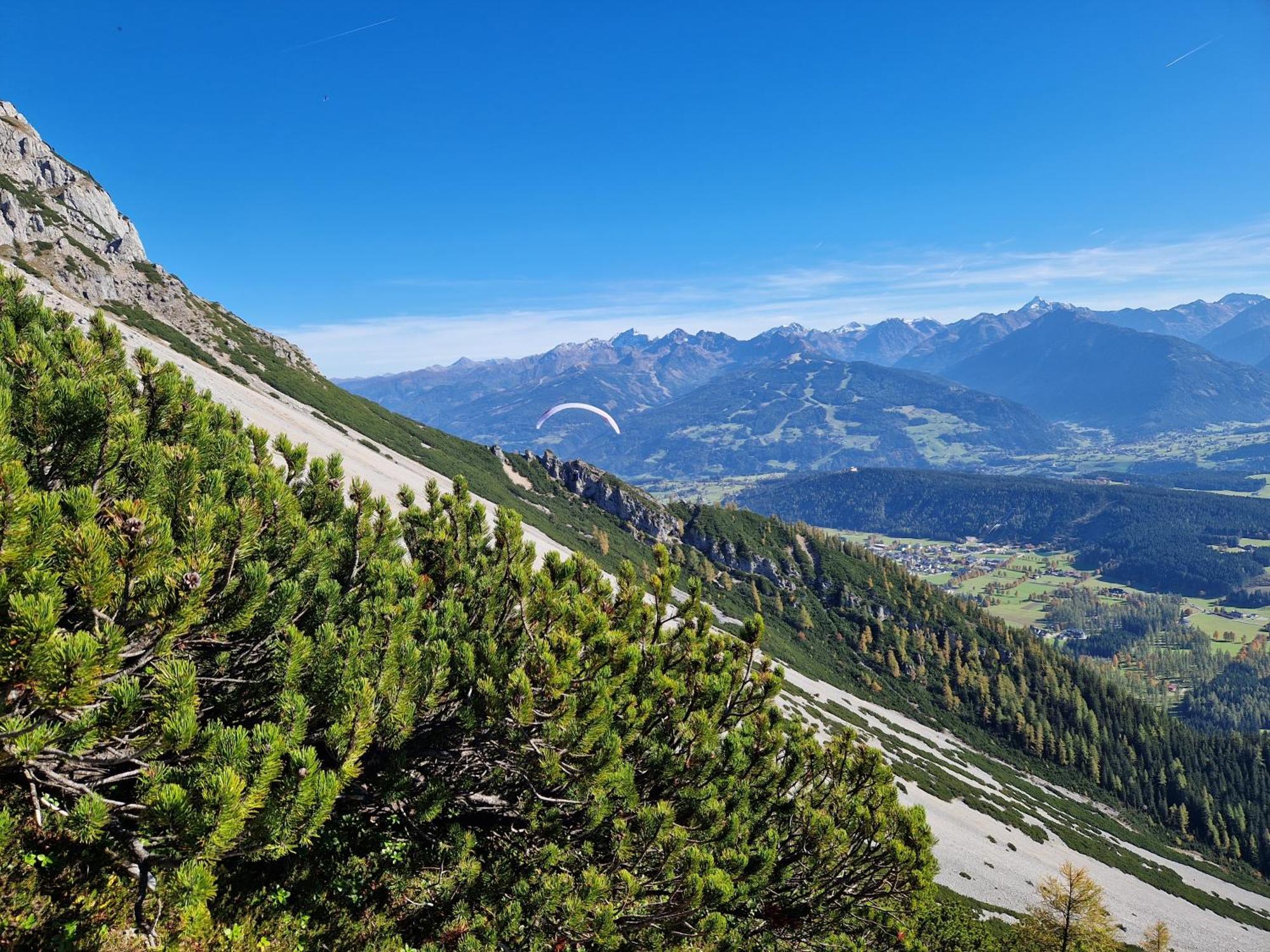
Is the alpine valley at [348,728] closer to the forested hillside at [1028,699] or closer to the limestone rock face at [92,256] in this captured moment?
the forested hillside at [1028,699]

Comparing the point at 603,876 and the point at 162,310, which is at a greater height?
the point at 162,310

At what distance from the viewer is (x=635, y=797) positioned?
30.2ft

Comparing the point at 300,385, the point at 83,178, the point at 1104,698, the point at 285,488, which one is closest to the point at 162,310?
the point at 300,385

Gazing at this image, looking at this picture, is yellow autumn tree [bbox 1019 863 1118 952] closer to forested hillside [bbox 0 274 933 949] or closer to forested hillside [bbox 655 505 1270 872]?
forested hillside [bbox 0 274 933 949]

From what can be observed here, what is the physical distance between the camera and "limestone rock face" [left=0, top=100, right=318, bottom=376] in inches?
4840

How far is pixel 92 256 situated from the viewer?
442ft

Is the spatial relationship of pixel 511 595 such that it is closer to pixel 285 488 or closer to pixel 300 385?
pixel 285 488

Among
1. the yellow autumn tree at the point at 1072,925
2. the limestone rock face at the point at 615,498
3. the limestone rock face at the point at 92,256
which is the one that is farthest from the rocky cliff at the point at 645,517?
the yellow autumn tree at the point at 1072,925

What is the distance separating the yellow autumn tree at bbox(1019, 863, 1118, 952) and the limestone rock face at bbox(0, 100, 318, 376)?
151 meters

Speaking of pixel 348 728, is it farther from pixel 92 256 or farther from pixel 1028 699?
pixel 1028 699

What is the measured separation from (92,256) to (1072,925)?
19731 centimetres

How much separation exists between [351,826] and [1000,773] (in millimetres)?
143370

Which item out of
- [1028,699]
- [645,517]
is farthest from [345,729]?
[1028,699]

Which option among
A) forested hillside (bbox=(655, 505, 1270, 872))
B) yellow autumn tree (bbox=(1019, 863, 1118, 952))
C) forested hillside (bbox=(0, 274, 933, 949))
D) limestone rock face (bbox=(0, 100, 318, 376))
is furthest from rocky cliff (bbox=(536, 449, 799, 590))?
forested hillside (bbox=(0, 274, 933, 949))
